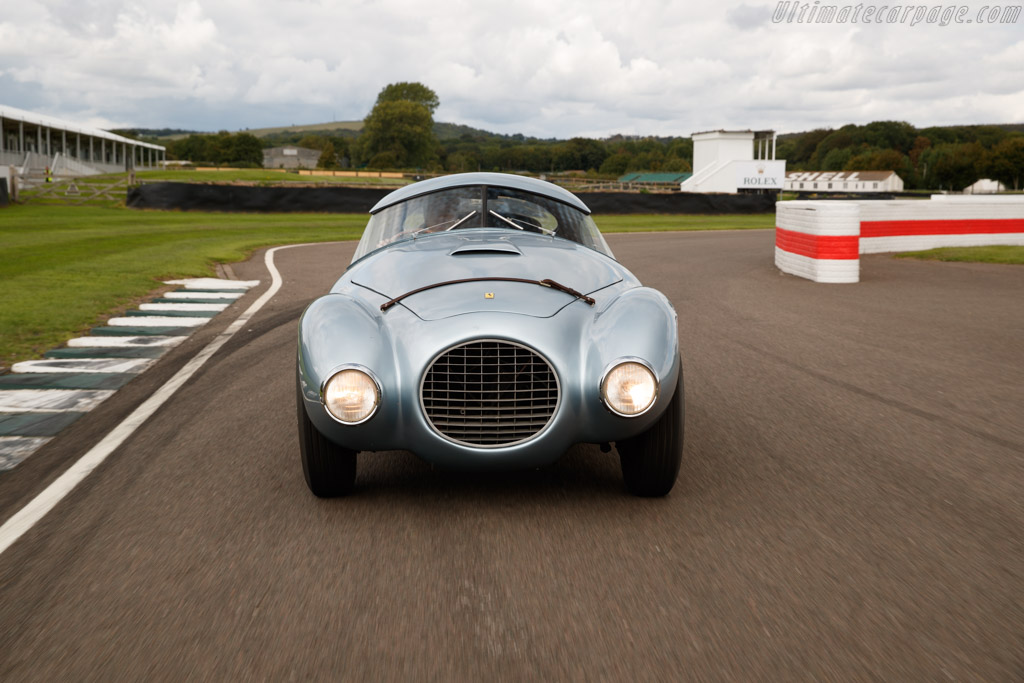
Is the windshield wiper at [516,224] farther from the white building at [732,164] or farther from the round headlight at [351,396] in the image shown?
the white building at [732,164]

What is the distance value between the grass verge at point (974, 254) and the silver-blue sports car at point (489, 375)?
50.5ft

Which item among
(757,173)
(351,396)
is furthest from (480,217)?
(757,173)

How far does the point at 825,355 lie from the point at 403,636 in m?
5.80

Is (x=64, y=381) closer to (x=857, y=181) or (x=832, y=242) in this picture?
(x=832, y=242)

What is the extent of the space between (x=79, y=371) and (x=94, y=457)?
2.65m

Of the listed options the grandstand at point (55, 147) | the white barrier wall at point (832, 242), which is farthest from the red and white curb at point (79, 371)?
the grandstand at point (55, 147)

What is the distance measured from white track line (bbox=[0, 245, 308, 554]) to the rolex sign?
5808 cm

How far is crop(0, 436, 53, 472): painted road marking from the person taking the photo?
192 inches

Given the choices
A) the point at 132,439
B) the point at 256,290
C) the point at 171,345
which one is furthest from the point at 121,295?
the point at 132,439

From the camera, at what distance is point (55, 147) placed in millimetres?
67000

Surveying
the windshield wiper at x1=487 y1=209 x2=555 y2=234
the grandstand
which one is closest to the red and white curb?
the windshield wiper at x1=487 y1=209 x2=555 y2=234

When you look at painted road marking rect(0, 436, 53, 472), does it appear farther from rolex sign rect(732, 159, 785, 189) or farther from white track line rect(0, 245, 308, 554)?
rolex sign rect(732, 159, 785, 189)

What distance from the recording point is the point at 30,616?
2994mm

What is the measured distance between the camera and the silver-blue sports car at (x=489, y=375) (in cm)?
375
